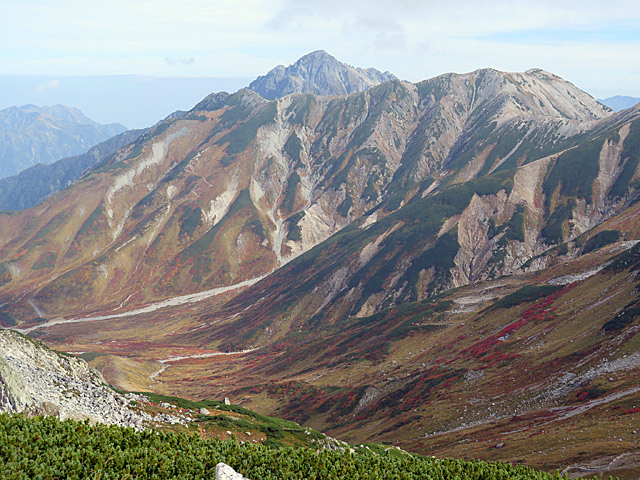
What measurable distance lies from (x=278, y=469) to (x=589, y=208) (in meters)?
192

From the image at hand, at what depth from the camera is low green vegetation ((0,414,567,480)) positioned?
69.6ft

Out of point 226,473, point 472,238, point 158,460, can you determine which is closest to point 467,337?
point 226,473

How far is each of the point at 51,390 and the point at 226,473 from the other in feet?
98.8

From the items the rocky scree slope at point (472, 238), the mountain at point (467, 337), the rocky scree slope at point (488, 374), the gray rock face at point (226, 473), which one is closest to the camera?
the gray rock face at point (226, 473)

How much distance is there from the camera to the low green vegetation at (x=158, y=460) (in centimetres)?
2122

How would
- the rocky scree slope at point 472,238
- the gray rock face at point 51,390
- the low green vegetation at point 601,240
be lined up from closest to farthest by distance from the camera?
the gray rock face at point 51,390 → the low green vegetation at point 601,240 → the rocky scree slope at point 472,238

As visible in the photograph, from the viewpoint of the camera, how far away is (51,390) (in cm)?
4303

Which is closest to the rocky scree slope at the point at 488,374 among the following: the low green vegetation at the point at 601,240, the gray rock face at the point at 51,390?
the low green vegetation at the point at 601,240

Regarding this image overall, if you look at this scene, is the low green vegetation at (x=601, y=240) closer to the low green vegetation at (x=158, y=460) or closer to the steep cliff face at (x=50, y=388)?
the low green vegetation at (x=158, y=460)

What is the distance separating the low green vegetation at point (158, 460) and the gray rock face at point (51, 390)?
40.9ft

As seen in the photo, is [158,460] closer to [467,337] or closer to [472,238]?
[467,337]

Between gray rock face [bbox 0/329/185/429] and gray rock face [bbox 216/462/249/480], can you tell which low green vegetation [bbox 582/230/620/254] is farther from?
gray rock face [bbox 216/462/249/480]

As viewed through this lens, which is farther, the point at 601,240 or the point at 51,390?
the point at 601,240

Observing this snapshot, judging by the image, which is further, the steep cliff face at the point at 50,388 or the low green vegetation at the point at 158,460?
the steep cliff face at the point at 50,388
